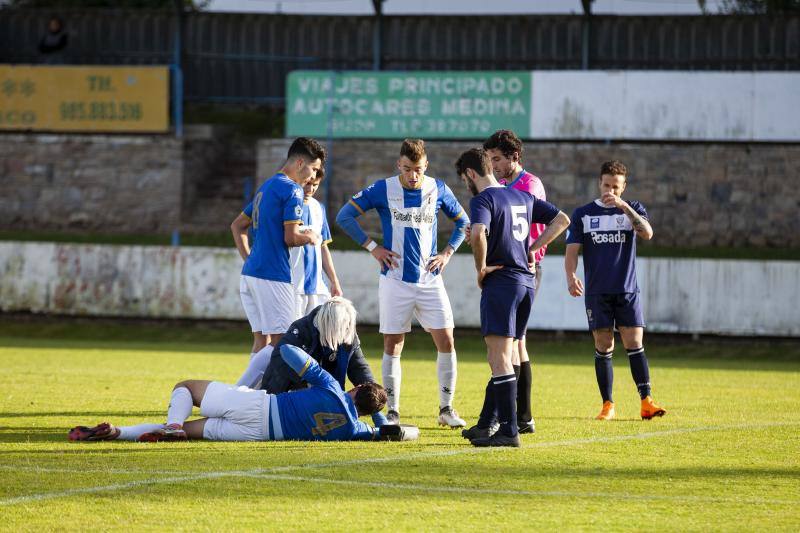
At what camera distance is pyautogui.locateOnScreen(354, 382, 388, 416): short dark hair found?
29.3 feet

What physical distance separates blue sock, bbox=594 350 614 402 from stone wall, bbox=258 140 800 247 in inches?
588

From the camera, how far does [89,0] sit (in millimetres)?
37125

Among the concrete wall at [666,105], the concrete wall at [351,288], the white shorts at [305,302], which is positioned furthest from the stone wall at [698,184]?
the white shorts at [305,302]

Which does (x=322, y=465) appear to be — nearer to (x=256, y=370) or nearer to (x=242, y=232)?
(x=256, y=370)

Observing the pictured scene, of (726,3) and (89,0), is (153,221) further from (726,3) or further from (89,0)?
(726,3)

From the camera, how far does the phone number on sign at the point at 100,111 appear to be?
91.0ft

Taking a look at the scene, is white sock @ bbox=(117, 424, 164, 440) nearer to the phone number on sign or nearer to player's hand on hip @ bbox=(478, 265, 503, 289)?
player's hand on hip @ bbox=(478, 265, 503, 289)

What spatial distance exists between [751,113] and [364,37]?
10935 mm

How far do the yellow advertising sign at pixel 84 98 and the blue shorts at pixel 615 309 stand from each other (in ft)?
60.6

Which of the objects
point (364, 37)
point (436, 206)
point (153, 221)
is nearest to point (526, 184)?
point (436, 206)

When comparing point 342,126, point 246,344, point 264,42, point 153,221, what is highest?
point 264,42

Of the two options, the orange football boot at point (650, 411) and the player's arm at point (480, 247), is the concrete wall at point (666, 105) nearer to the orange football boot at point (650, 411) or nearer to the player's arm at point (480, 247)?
the orange football boot at point (650, 411)

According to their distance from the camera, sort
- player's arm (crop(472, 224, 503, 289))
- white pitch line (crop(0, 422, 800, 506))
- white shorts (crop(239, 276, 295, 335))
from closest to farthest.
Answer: white pitch line (crop(0, 422, 800, 506))
player's arm (crop(472, 224, 503, 289))
white shorts (crop(239, 276, 295, 335))

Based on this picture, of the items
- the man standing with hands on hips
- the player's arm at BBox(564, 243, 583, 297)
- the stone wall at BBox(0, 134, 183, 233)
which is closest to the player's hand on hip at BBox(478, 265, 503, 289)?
the man standing with hands on hips
